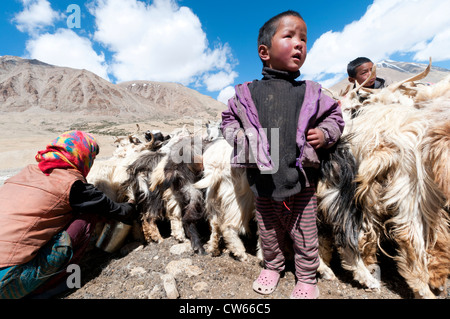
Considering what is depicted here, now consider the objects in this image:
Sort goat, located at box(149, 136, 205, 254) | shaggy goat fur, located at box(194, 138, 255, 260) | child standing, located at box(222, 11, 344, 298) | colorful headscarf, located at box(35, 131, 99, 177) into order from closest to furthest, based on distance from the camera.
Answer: child standing, located at box(222, 11, 344, 298) < colorful headscarf, located at box(35, 131, 99, 177) < shaggy goat fur, located at box(194, 138, 255, 260) < goat, located at box(149, 136, 205, 254)

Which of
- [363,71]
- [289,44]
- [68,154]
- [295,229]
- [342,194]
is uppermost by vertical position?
[363,71]

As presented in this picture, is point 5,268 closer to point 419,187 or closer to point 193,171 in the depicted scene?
point 193,171

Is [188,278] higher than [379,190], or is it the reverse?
[379,190]

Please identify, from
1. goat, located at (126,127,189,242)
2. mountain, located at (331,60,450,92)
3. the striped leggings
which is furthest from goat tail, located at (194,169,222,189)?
mountain, located at (331,60,450,92)

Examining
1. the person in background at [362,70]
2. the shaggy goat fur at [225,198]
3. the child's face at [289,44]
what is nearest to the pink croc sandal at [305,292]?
the shaggy goat fur at [225,198]

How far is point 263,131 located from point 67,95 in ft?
280

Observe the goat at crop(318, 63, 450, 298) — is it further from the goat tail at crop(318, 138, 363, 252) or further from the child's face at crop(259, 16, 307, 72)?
the child's face at crop(259, 16, 307, 72)

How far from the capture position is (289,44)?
1610 millimetres

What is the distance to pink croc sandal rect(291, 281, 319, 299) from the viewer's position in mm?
1714

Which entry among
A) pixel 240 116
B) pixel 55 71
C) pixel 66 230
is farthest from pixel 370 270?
pixel 55 71

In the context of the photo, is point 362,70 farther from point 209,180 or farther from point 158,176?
point 158,176

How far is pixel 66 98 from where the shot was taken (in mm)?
68688

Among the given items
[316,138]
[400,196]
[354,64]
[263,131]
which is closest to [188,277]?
[263,131]

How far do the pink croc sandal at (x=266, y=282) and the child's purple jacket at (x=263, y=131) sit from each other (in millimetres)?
946
